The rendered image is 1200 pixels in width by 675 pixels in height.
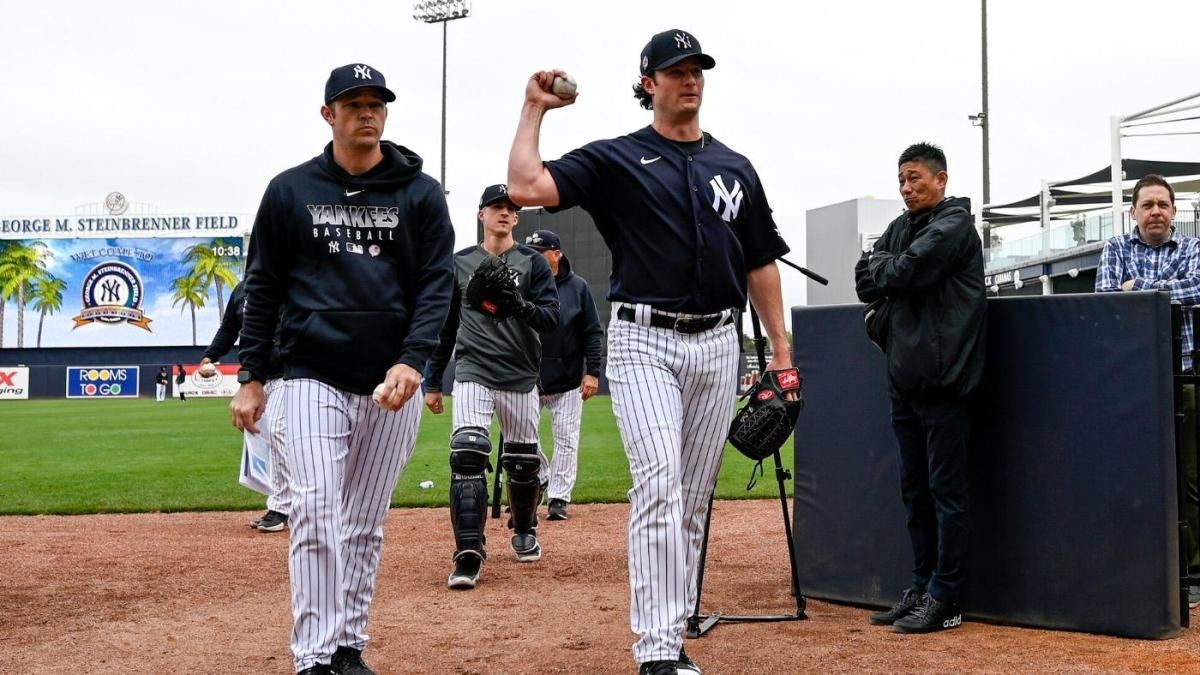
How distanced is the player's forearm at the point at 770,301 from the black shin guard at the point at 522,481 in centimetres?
276

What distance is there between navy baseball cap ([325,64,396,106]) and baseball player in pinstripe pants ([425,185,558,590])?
2.34 metres

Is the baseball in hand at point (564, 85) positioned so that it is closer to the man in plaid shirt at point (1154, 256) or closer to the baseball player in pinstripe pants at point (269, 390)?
the man in plaid shirt at point (1154, 256)

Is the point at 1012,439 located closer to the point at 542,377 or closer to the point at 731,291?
the point at 731,291

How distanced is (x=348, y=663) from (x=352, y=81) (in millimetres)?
1949

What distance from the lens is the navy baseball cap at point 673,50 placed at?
4.16 meters

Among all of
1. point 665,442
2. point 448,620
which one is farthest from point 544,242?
point 665,442

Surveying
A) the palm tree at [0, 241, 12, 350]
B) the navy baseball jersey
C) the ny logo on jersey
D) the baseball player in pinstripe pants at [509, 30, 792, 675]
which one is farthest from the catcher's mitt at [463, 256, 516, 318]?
the palm tree at [0, 241, 12, 350]

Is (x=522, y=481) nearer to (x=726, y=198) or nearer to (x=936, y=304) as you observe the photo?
(x=936, y=304)

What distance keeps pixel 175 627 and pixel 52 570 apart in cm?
198

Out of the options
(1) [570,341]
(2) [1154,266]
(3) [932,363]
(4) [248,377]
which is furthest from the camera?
(1) [570,341]

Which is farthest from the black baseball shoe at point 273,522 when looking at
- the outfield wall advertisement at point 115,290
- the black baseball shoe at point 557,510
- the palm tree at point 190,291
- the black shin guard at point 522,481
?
the palm tree at point 190,291

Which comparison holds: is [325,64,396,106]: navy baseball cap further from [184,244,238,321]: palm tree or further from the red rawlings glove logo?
[184,244,238,321]: palm tree

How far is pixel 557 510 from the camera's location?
9.33 m

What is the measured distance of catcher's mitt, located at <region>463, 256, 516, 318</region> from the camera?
581cm
